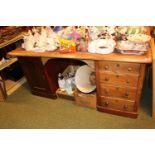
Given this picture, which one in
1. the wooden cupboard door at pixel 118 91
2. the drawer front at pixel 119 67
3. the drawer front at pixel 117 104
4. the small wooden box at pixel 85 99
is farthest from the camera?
the small wooden box at pixel 85 99

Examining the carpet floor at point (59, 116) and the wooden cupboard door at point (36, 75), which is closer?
the carpet floor at point (59, 116)

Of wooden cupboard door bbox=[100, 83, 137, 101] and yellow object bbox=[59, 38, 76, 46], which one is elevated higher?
yellow object bbox=[59, 38, 76, 46]

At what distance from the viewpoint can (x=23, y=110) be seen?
2311 mm

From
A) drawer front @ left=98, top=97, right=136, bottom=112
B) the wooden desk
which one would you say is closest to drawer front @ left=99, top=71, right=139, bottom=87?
the wooden desk

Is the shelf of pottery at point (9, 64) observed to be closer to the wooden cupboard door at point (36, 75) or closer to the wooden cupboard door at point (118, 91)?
the wooden cupboard door at point (36, 75)

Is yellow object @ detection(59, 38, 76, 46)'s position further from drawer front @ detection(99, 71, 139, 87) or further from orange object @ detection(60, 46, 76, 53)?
drawer front @ detection(99, 71, 139, 87)

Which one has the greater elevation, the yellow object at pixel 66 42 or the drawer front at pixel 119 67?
the yellow object at pixel 66 42

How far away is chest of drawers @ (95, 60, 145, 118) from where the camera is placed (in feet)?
5.32

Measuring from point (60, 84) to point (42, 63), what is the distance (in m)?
0.44

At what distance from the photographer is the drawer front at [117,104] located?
73.3 inches

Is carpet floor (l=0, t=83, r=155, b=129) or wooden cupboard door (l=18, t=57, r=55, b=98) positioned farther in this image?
wooden cupboard door (l=18, t=57, r=55, b=98)

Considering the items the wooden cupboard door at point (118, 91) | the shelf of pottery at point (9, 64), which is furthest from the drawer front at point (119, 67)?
the shelf of pottery at point (9, 64)

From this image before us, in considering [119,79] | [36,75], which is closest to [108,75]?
[119,79]

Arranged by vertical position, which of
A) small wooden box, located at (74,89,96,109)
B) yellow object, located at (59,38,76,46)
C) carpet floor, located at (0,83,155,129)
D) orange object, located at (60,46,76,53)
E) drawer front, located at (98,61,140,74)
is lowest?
carpet floor, located at (0,83,155,129)
